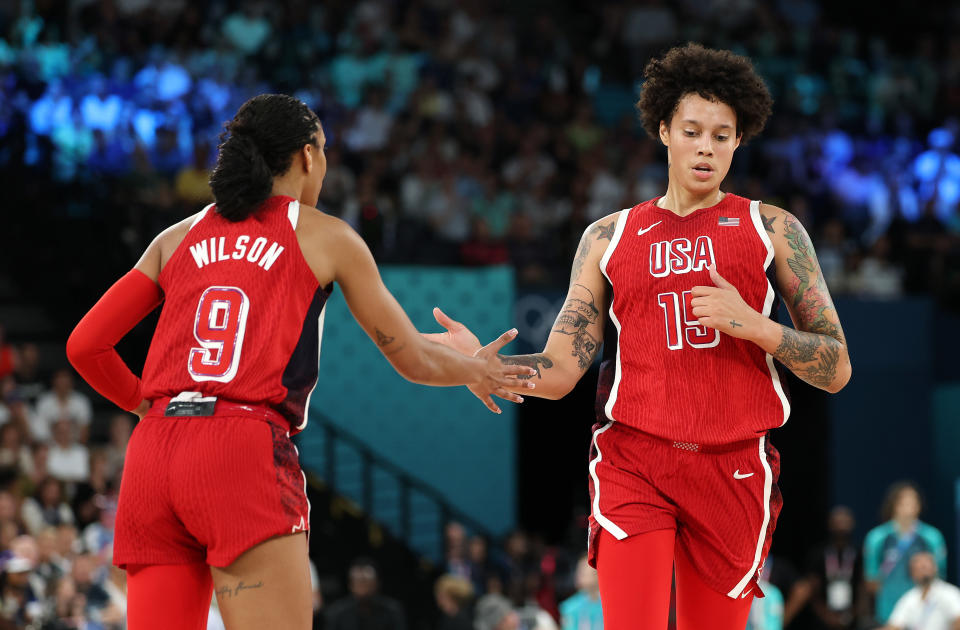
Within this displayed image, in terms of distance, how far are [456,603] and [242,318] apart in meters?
7.26

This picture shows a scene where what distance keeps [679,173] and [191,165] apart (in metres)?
8.99

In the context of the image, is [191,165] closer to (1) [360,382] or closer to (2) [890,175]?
(1) [360,382]

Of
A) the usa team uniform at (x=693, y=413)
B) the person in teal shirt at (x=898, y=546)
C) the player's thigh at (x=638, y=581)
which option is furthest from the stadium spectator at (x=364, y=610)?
the player's thigh at (x=638, y=581)

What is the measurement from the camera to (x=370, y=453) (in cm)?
1276

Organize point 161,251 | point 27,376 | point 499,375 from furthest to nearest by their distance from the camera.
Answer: point 27,376 < point 499,375 < point 161,251

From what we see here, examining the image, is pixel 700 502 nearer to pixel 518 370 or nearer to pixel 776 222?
pixel 518 370

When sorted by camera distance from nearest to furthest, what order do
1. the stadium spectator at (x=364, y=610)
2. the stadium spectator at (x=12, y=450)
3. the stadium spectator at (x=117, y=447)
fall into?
1. the stadium spectator at (x=364, y=610)
2. the stadium spectator at (x=12, y=450)
3. the stadium spectator at (x=117, y=447)

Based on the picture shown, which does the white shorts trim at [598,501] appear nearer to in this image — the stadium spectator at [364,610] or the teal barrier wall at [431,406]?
the stadium spectator at [364,610]

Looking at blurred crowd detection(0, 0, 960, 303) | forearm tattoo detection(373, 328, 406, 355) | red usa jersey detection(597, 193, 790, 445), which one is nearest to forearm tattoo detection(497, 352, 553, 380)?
red usa jersey detection(597, 193, 790, 445)

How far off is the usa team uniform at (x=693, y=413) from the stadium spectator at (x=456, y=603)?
6.22 m

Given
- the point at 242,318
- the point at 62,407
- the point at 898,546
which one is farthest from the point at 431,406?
the point at 242,318

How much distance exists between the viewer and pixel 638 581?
4168 millimetres

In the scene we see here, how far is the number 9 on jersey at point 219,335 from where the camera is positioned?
12.2 feet

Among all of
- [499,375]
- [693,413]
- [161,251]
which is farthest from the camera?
[499,375]
